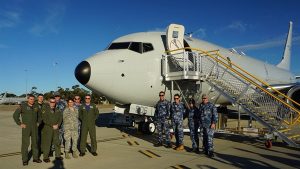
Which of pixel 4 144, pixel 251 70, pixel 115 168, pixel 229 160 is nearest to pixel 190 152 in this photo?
pixel 229 160

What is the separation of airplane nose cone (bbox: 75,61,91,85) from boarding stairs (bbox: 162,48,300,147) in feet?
10.2

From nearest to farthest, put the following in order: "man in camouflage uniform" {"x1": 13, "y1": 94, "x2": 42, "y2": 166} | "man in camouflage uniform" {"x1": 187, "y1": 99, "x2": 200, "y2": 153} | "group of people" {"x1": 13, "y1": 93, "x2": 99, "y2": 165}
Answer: "man in camouflage uniform" {"x1": 13, "y1": 94, "x2": 42, "y2": 166} → "group of people" {"x1": 13, "y1": 93, "x2": 99, "y2": 165} → "man in camouflage uniform" {"x1": 187, "y1": 99, "x2": 200, "y2": 153}

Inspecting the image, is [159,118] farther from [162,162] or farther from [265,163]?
[265,163]

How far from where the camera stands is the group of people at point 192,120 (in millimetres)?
9625

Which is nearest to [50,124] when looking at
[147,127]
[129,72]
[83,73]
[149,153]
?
[149,153]

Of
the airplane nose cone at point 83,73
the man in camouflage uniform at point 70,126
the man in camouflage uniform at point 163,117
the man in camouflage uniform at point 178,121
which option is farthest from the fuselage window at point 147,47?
the man in camouflage uniform at point 70,126

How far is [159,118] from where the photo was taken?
11.2 meters

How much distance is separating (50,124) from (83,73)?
324 centimetres

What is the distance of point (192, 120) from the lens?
34.3 ft

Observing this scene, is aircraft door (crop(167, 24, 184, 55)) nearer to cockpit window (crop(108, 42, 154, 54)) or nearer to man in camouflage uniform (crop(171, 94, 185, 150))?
cockpit window (crop(108, 42, 154, 54))

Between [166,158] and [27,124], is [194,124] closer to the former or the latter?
[166,158]

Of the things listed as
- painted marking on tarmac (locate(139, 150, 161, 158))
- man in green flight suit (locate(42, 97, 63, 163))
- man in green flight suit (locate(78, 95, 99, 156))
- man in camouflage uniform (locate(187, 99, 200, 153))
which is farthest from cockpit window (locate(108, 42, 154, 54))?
man in green flight suit (locate(42, 97, 63, 163))

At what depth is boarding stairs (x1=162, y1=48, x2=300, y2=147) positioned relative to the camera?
11047mm

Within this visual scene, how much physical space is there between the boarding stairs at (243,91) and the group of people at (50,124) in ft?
14.2
